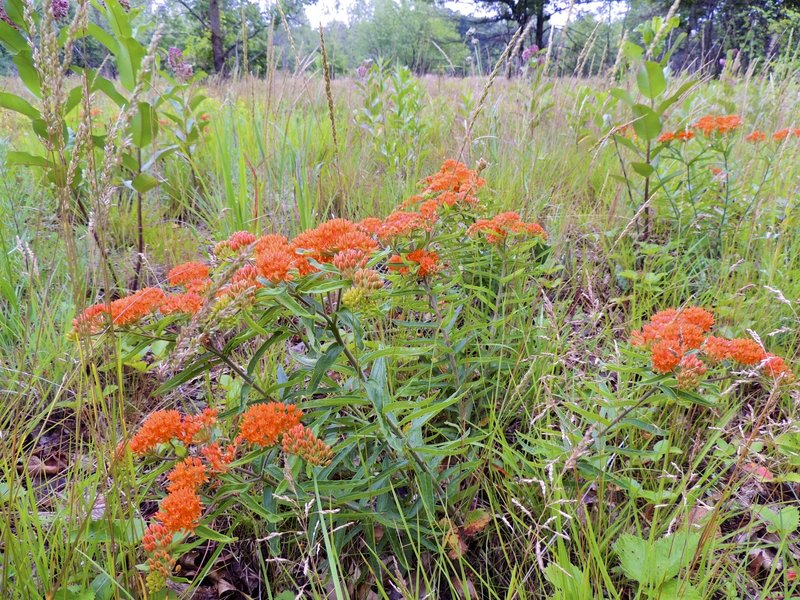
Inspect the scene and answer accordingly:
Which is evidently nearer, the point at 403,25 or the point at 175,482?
the point at 175,482

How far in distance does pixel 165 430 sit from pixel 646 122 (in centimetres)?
232

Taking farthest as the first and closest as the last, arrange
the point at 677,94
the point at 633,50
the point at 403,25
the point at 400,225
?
the point at 403,25 → the point at 633,50 → the point at 677,94 → the point at 400,225

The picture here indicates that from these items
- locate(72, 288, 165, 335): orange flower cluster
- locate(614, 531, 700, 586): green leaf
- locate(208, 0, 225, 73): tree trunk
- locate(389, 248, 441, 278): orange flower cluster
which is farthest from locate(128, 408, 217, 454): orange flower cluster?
locate(208, 0, 225, 73): tree trunk

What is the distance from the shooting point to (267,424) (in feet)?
3.30

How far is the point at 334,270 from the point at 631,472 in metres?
1.08

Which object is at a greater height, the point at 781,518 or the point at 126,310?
the point at 126,310

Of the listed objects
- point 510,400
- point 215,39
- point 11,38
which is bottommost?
point 510,400

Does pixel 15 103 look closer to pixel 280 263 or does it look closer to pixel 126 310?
pixel 126 310

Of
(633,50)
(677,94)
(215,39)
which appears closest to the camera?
→ (677,94)

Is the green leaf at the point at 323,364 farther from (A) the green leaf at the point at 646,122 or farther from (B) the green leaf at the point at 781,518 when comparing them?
(A) the green leaf at the point at 646,122

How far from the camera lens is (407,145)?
10.9 feet

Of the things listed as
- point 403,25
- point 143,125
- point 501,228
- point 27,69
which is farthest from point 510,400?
point 403,25

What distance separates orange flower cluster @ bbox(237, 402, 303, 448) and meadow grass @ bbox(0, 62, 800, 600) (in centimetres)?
19

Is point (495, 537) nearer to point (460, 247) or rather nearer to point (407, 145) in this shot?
point (460, 247)
